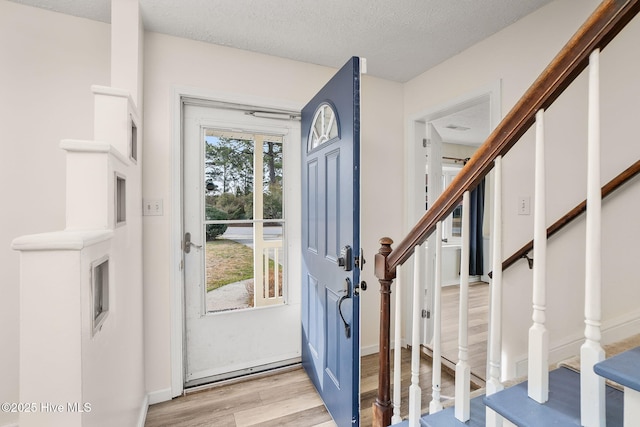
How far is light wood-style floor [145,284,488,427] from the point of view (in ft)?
5.76

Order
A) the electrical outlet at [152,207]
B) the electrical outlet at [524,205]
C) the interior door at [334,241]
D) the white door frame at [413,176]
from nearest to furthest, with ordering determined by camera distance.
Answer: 1. the interior door at [334,241]
2. the electrical outlet at [524,205]
3. the electrical outlet at [152,207]
4. the white door frame at [413,176]

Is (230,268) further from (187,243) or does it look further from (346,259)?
(346,259)

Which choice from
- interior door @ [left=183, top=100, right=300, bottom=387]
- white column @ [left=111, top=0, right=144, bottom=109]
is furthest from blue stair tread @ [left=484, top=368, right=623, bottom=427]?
white column @ [left=111, top=0, right=144, bottom=109]

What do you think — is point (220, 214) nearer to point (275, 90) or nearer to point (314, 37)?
point (275, 90)

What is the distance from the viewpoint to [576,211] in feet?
5.01

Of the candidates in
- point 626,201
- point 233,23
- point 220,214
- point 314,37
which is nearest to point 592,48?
point 626,201

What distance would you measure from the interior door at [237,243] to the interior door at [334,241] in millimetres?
208

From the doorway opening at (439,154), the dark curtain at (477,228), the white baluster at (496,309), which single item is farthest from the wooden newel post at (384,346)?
the dark curtain at (477,228)

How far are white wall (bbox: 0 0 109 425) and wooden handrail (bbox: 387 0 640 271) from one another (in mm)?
2108

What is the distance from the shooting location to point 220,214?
7.20 feet

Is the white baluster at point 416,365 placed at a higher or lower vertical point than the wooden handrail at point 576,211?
lower

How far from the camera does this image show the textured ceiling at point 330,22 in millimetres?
1634

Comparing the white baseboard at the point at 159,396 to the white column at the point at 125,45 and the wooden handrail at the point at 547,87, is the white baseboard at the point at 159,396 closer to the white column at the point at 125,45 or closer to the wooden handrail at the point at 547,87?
the white column at the point at 125,45

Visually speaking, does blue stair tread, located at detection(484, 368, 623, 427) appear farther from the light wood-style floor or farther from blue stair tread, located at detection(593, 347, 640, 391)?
the light wood-style floor
